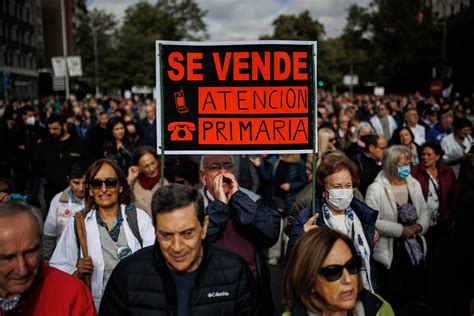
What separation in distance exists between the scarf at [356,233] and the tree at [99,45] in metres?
43.2

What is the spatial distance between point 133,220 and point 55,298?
137 cm

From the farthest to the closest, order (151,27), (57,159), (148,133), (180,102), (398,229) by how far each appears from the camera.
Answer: (151,27), (148,133), (57,159), (398,229), (180,102)

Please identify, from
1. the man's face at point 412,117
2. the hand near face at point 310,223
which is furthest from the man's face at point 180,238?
the man's face at point 412,117

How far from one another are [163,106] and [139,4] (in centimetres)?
6807

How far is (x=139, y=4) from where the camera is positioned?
6869cm

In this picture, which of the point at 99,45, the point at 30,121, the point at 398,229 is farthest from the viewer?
the point at 99,45

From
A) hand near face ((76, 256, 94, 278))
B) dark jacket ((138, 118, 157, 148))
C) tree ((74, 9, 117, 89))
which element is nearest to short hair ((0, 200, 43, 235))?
hand near face ((76, 256, 94, 278))

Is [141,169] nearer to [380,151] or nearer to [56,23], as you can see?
[380,151]

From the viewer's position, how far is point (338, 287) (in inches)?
99.3

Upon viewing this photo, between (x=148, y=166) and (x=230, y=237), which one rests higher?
(x=148, y=166)

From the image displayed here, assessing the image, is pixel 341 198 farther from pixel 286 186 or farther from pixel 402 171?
pixel 286 186

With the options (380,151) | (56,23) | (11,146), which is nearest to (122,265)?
(380,151)

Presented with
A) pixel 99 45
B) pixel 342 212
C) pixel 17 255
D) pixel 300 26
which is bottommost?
pixel 342 212

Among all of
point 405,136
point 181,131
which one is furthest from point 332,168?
point 405,136
